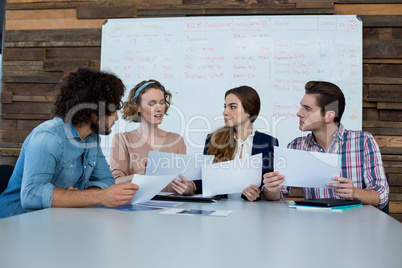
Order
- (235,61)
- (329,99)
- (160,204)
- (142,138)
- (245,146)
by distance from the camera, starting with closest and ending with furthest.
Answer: (160,204) → (329,99) → (245,146) → (142,138) → (235,61)

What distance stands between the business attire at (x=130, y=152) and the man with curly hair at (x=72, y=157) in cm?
53

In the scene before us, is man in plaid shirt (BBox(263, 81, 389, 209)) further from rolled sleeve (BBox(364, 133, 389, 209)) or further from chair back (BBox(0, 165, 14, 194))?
chair back (BBox(0, 165, 14, 194))

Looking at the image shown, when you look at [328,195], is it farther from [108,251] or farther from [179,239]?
[108,251]

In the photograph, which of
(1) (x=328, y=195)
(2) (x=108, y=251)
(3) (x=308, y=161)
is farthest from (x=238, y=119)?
(2) (x=108, y=251)

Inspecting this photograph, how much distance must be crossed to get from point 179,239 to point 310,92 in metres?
1.50

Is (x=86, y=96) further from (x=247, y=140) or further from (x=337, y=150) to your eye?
(x=337, y=150)

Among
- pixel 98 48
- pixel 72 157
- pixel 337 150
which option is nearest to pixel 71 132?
pixel 72 157

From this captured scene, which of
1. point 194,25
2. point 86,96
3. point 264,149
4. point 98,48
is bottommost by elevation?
point 264,149

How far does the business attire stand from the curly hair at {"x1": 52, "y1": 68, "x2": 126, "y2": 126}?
0.72 meters

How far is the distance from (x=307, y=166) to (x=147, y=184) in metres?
0.63

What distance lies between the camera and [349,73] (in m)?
3.20

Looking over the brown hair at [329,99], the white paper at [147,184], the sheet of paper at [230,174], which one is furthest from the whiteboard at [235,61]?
the white paper at [147,184]

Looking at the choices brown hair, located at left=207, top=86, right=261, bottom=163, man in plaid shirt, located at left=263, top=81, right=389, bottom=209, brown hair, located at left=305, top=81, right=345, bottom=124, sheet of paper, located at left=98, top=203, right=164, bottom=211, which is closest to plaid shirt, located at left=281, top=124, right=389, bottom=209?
man in plaid shirt, located at left=263, top=81, right=389, bottom=209

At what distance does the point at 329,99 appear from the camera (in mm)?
2115
